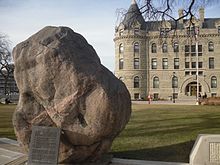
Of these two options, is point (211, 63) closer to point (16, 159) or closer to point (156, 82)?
point (156, 82)

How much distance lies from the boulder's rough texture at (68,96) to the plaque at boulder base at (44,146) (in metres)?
0.59

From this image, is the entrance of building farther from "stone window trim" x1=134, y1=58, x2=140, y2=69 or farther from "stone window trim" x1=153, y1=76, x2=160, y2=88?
"stone window trim" x1=134, y1=58, x2=140, y2=69

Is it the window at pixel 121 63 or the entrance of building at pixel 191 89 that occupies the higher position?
the window at pixel 121 63

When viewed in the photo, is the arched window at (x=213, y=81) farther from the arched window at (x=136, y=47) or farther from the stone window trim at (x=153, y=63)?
the arched window at (x=136, y=47)

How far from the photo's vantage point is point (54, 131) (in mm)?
6387

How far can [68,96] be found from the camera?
6.95 meters

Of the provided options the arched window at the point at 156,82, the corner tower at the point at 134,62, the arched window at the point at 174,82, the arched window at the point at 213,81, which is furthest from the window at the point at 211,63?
the corner tower at the point at 134,62

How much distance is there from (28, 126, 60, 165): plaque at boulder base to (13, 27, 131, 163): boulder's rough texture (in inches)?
23.1

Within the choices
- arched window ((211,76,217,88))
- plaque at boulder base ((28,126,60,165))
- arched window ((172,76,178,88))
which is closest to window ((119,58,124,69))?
arched window ((172,76,178,88))

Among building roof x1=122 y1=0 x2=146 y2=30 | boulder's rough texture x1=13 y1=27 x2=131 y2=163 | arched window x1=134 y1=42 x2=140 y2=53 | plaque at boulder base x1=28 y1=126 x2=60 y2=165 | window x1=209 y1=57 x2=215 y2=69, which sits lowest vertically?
plaque at boulder base x1=28 y1=126 x2=60 y2=165

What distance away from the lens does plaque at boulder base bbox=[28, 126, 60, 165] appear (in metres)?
6.13

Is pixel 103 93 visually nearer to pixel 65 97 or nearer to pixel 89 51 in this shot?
pixel 65 97

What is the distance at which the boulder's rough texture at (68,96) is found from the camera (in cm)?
686

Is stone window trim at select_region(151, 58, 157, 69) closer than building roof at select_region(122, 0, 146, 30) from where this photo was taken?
No
